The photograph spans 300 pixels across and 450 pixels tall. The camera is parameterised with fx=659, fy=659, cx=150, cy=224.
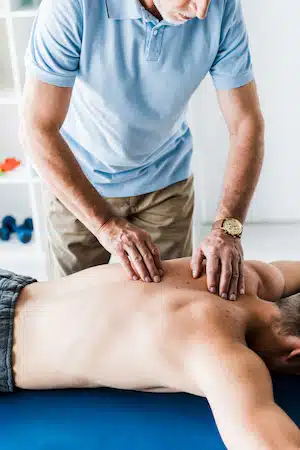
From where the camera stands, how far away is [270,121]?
3098 mm

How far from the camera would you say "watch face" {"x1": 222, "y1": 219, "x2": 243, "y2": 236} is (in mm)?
1634

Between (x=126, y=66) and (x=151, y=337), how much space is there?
2.28 feet

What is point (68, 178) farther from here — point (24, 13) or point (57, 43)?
point (24, 13)

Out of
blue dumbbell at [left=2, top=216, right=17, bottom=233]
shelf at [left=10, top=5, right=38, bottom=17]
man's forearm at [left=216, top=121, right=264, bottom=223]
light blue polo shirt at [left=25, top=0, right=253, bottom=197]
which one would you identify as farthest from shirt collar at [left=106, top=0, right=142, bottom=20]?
blue dumbbell at [left=2, top=216, right=17, bottom=233]

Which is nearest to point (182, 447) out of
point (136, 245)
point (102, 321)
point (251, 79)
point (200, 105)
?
point (102, 321)

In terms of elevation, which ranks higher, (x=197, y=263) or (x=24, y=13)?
(x=24, y=13)

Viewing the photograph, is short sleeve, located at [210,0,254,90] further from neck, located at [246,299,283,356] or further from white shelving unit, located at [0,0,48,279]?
white shelving unit, located at [0,0,48,279]

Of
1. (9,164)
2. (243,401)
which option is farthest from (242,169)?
(9,164)

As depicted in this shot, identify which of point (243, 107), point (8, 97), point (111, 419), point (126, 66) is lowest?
point (111, 419)

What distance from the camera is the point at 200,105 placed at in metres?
3.05

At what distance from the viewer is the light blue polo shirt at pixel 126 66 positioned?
1.58m

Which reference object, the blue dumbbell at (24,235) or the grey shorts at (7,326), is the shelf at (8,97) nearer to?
the blue dumbbell at (24,235)

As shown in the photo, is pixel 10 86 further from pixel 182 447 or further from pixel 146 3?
pixel 182 447

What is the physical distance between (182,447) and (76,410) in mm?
271
